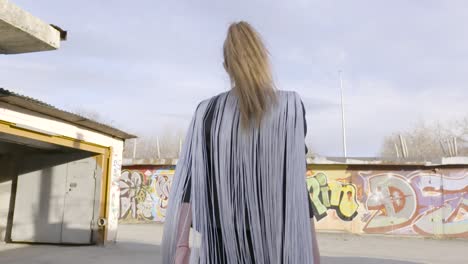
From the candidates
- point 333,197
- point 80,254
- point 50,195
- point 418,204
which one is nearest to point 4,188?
point 50,195

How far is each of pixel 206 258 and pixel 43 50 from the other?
508cm

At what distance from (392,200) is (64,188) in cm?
1112

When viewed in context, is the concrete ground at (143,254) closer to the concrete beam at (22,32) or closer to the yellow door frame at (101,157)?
the yellow door frame at (101,157)

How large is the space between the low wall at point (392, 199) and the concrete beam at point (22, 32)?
12348 millimetres

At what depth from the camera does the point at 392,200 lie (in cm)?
1548

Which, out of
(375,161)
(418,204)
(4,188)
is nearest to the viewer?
(4,188)

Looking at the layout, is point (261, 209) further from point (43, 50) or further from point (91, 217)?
point (91, 217)

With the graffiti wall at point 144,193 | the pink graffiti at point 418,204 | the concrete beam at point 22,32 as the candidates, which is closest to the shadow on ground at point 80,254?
the concrete beam at point 22,32

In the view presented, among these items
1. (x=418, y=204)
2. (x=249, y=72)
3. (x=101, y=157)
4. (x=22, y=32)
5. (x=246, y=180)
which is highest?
(x=22, y=32)

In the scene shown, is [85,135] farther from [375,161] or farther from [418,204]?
[418,204]

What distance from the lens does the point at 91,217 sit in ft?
33.5

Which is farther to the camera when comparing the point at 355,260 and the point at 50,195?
the point at 50,195

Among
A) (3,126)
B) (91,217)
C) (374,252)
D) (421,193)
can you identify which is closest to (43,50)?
(3,126)

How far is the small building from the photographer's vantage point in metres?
10.1
